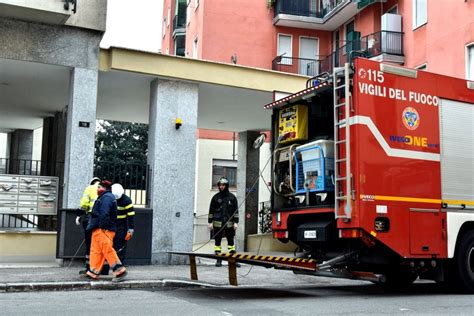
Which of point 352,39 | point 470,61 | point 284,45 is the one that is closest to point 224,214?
point 470,61

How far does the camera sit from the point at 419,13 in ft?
78.7

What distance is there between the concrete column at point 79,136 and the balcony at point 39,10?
1.24m

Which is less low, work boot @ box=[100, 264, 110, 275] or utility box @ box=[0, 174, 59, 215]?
utility box @ box=[0, 174, 59, 215]

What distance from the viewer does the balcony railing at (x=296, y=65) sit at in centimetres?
2998

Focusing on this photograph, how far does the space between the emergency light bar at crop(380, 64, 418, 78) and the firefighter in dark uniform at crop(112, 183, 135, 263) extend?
5216 mm

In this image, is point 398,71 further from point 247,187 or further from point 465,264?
point 247,187

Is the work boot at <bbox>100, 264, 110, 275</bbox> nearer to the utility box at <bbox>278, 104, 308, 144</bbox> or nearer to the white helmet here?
the white helmet

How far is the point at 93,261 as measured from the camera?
10.4 m

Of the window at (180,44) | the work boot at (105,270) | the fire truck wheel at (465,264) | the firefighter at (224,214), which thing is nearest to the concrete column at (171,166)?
the firefighter at (224,214)

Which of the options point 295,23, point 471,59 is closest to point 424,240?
point 471,59

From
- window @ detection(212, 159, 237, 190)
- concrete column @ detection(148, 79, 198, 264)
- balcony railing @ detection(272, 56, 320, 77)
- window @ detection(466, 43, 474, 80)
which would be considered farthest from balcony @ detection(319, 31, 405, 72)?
concrete column @ detection(148, 79, 198, 264)

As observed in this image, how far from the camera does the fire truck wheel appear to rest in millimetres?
9742

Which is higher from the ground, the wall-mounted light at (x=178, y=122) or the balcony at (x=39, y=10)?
the balcony at (x=39, y=10)

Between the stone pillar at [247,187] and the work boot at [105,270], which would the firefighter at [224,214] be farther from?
the stone pillar at [247,187]
